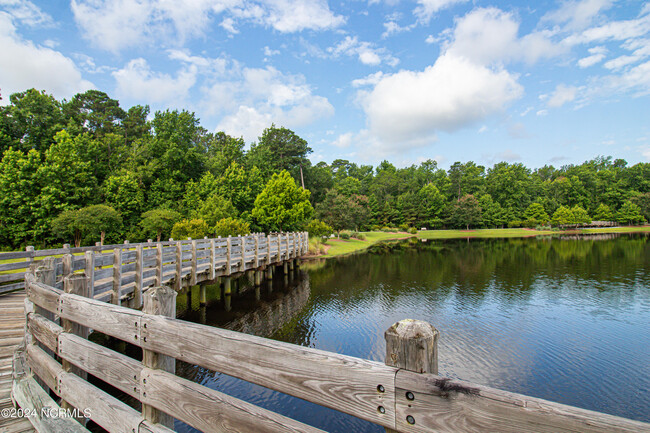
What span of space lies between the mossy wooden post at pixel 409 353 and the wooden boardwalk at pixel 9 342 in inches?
145

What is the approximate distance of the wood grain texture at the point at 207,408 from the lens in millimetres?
1795

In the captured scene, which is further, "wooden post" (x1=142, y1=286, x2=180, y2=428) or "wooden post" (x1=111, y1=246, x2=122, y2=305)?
"wooden post" (x1=111, y1=246, x2=122, y2=305)

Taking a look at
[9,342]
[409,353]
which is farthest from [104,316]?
[9,342]

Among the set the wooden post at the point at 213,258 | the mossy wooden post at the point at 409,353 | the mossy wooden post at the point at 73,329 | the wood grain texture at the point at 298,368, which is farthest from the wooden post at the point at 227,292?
the mossy wooden post at the point at 409,353

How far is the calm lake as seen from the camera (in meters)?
7.73

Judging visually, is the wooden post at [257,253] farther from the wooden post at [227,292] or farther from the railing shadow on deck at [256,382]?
the railing shadow on deck at [256,382]

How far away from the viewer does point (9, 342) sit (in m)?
5.33

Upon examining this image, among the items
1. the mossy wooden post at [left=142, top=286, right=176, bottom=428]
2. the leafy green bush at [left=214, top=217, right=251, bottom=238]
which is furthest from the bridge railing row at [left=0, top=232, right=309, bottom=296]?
the leafy green bush at [left=214, top=217, right=251, bottom=238]

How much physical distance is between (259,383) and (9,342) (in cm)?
592

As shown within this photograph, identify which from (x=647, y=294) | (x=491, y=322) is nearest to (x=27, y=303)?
(x=491, y=322)

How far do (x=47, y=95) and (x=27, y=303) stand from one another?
162 feet

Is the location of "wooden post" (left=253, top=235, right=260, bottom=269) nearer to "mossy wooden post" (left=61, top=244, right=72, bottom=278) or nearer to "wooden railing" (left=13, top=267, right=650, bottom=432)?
"mossy wooden post" (left=61, top=244, right=72, bottom=278)

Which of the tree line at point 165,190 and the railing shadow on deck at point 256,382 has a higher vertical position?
the tree line at point 165,190

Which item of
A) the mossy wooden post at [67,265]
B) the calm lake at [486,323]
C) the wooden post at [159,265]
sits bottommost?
the calm lake at [486,323]
